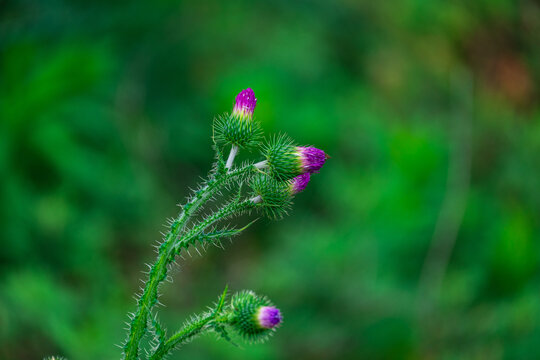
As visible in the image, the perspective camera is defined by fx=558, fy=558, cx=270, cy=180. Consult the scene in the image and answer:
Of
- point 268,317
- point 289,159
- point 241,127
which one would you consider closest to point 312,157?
point 289,159

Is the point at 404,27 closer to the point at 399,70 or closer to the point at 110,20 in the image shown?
the point at 399,70

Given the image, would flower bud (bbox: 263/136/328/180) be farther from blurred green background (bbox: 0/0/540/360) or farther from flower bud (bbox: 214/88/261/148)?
blurred green background (bbox: 0/0/540/360)

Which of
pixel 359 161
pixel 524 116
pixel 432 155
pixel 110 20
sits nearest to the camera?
pixel 432 155

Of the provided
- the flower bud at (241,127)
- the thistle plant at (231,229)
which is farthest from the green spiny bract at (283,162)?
the flower bud at (241,127)

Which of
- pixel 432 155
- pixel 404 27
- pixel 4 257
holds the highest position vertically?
pixel 404 27

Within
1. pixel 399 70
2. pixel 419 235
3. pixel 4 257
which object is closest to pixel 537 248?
pixel 419 235
